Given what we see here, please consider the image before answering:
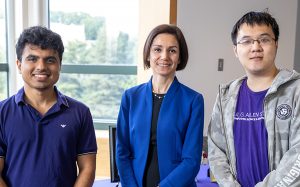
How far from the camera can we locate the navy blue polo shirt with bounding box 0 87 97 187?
1388 millimetres

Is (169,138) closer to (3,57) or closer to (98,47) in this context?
(98,47)

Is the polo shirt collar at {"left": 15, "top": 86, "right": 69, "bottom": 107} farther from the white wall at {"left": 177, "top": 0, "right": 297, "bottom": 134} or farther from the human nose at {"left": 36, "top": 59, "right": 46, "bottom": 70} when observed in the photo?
the white wall at {"left": 177, "top": 0, "right": 297, "bottom": 134}

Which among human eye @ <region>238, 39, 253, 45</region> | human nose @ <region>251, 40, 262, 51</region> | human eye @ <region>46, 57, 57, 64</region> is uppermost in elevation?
human eye @ <region>238, 39, 253, 45</region>

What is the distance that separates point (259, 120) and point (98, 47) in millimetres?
2613

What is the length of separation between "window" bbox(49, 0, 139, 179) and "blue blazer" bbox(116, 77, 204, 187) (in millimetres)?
1958

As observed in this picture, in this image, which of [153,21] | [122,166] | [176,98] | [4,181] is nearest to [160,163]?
[122,166]

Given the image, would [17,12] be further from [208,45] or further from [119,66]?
[208,45]

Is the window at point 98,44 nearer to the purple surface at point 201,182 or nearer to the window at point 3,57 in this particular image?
the window at point 3,57

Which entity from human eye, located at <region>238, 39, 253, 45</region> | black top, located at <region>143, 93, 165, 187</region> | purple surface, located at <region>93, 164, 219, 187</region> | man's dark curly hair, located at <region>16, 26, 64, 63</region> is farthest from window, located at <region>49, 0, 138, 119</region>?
human eye, located at <region>238, 39, 253, 45</region>

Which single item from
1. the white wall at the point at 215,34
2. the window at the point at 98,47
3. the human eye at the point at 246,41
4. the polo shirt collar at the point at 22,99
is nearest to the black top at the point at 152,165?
the polo shirt collar at the point at 22,99

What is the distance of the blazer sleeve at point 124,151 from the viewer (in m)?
1.68

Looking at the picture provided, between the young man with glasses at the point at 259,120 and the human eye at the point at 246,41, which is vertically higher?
the human eye at the point at 246,41

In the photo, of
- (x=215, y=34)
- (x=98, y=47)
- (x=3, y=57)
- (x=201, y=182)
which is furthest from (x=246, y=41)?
(x=3, y=57)

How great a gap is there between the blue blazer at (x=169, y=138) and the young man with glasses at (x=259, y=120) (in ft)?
0.48
